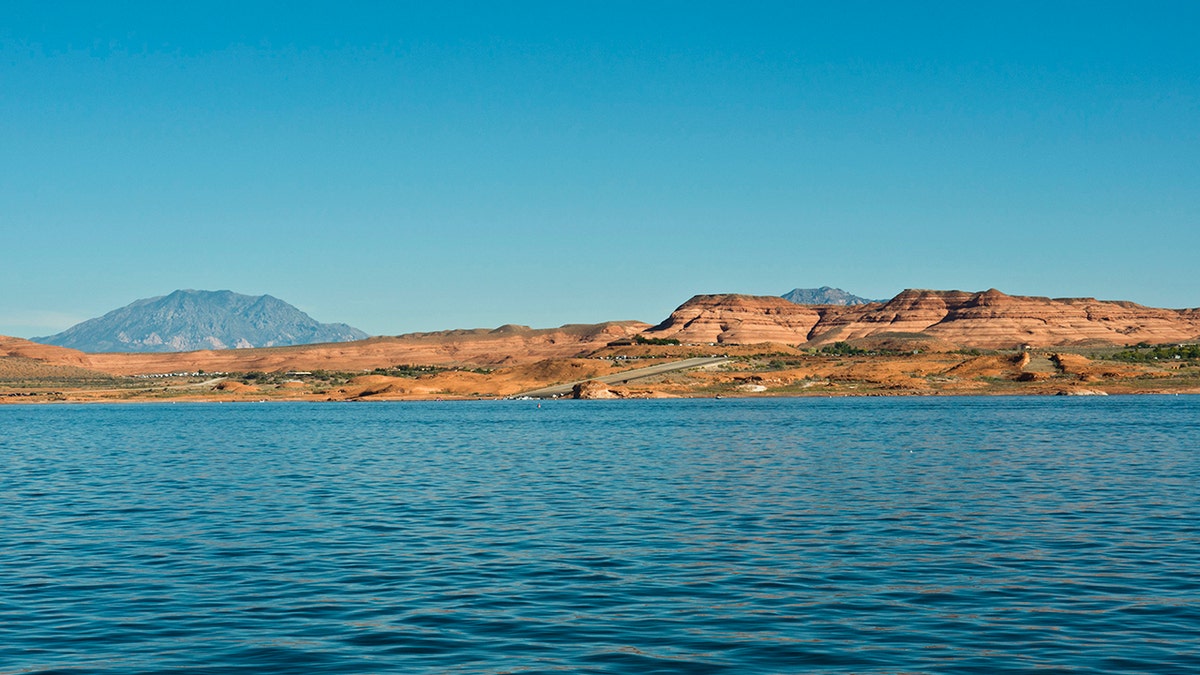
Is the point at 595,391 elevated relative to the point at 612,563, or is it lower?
elevated

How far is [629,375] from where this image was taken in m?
176

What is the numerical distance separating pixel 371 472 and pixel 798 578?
98.4 ft

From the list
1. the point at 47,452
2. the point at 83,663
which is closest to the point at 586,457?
the point at 47,452

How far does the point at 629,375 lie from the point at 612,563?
15147cm

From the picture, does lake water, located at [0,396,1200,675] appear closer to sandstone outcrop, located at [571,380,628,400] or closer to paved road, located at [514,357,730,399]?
sandstone outcrop, located at [571,380,628,400]

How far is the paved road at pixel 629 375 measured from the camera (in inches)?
6570

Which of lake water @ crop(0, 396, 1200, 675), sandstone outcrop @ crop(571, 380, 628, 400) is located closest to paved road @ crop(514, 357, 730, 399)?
sandstone outcrop @ crop(571, 380, 628, 400)

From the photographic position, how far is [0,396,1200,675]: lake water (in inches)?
680

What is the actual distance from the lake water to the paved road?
360ft

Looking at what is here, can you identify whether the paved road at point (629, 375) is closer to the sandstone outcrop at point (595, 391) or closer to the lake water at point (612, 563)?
the sandstone outcrop at point (595, 391)

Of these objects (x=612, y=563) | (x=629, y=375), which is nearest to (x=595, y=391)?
(x=629, y=375)

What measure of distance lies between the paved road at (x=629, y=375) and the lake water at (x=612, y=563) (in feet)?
360

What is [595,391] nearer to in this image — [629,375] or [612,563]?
[629,375]

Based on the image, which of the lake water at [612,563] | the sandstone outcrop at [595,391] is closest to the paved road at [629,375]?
the sandstone outcrop at [595,391]
